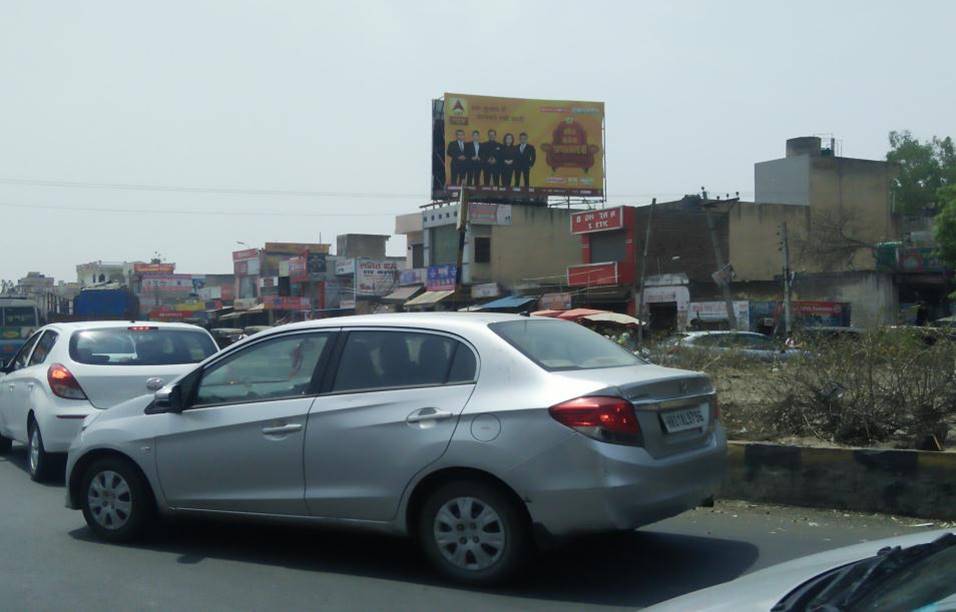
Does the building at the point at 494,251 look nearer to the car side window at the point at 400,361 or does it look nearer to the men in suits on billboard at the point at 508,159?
the men in suits on billboard at the point at 508,159

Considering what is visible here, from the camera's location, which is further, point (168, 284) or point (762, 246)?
point (168, 284)

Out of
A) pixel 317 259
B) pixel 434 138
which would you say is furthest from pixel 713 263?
pixel 317 259

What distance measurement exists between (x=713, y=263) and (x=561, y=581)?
132 ft

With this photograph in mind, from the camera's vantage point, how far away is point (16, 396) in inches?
415

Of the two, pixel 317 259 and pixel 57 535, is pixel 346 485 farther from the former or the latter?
pixel 317 259

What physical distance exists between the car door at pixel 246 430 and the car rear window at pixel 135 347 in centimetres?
347

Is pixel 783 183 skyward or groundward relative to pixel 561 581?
skyward

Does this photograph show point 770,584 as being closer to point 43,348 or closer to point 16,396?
point 43,348

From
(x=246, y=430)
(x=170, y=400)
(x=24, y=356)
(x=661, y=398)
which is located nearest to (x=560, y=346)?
(x=661, y=398)

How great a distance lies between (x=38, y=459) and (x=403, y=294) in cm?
4090

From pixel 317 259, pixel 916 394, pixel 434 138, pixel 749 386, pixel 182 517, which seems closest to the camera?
pixel 182 517

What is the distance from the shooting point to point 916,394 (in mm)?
7914

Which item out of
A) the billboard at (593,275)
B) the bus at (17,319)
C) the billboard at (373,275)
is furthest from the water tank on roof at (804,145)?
the bus at (17,319)

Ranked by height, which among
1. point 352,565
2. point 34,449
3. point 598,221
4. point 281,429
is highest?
point 598,221
